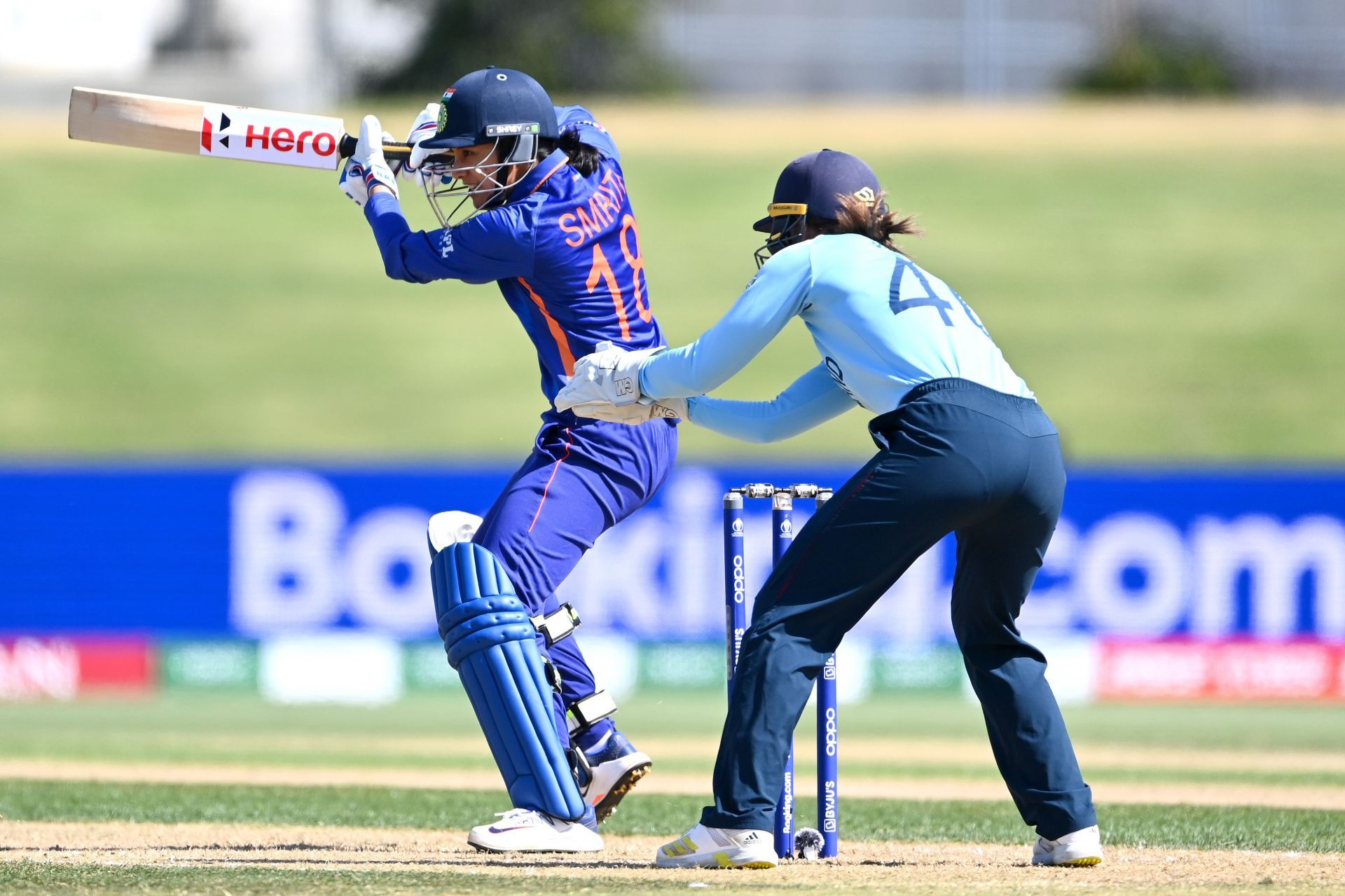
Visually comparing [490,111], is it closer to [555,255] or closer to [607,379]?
[555,255]

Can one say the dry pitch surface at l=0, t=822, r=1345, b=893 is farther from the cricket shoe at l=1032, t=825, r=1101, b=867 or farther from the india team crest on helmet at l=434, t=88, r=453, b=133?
the india team crest on helmet at l=434, t=88, r=453, b=133

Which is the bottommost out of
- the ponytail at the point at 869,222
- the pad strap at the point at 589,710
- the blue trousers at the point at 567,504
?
the pad strap at the point at 589,710

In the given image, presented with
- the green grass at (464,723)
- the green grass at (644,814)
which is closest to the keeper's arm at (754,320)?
the green grass at (644,814)

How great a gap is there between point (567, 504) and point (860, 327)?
3.85 ft

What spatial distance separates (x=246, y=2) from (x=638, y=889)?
113 ft

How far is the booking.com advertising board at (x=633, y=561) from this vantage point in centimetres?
1329

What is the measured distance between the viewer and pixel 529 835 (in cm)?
511

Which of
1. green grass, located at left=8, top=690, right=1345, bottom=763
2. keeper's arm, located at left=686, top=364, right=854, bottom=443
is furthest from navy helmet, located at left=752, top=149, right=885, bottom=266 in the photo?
green grass, located at left=8, top=690, right=1345, bottom=763

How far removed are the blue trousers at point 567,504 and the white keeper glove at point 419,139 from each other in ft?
2.95

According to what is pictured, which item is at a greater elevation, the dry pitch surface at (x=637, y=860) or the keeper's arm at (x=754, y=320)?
the keeper's arm at (x=754, y=320)

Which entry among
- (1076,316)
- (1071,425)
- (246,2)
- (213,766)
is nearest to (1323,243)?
(1076,316)

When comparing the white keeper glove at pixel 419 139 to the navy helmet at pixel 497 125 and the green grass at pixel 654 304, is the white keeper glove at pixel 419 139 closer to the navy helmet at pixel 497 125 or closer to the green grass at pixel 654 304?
the navy helmet at pixel 497 125

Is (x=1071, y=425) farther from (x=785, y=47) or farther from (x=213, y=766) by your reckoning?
(x=785, y=47)

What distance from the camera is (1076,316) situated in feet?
86.2
